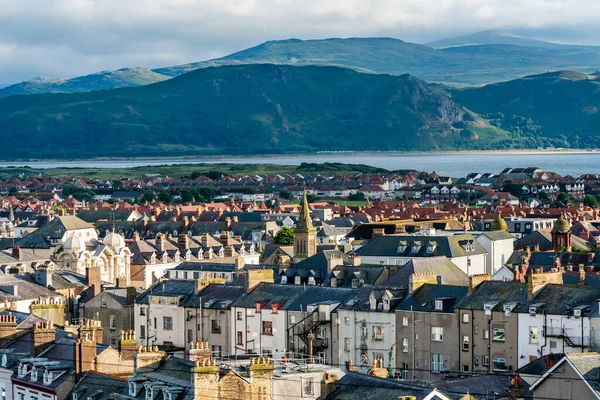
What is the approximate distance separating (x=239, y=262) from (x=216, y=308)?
80.3ft

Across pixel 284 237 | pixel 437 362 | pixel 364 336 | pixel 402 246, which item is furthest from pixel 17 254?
pixel 437 362

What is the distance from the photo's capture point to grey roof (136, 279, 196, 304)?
69.6 metres

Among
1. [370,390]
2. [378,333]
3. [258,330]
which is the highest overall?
[370,390]

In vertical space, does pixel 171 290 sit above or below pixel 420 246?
above

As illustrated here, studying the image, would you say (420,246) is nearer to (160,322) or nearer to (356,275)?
(356,275)

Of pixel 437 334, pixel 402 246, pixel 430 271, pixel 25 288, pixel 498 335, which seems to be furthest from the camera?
pixel 402 246

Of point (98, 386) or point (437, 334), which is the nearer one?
point (98, 386)

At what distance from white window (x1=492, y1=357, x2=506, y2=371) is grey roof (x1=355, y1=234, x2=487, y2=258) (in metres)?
33.7

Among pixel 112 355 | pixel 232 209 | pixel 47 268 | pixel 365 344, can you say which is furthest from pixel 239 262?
pixel 232 209

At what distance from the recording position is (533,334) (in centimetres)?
5472

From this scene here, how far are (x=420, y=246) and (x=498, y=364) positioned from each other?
116 feet

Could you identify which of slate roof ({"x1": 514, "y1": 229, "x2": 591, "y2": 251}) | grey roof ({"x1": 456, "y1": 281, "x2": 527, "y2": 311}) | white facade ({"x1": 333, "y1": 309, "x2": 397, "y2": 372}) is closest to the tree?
slate roof ({"x1": 514, "y1": 229, "x2": 591, "y2": 251})

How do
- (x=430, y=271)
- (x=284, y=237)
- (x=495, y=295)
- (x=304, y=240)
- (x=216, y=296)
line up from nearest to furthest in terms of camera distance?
(x=495, y=295) → (x=216, y=296) → (x=430, y=271) → (x=304, y=240) → (x=284, y=237)

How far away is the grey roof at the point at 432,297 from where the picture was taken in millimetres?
58469
